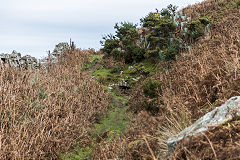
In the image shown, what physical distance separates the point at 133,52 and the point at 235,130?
1055 centimetres

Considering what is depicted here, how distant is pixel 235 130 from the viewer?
2.58m

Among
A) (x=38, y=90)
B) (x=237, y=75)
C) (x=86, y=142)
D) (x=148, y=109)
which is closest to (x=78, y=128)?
(x=86, y=142)

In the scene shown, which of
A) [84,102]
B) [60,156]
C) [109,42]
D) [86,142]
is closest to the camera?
[60,156]

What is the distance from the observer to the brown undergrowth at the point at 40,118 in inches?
176

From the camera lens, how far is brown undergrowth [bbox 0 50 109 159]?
446 cm

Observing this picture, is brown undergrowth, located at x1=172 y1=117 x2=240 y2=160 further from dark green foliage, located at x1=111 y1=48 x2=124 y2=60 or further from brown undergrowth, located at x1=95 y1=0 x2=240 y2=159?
dark green foliage, located at x1=111 y1=48 x2=124 y2=60

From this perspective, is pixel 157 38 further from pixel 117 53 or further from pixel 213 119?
pixel 213 119

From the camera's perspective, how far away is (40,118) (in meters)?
5.45

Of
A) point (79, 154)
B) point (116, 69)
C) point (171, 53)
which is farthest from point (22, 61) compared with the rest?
point (171, 53)

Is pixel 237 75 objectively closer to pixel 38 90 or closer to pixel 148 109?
pixel 148 109

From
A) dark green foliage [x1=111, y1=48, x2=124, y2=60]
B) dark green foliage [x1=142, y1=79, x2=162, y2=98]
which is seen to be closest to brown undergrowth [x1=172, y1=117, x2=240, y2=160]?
dark green foliage [x1=142, y1=79, x2=162, y2=98]

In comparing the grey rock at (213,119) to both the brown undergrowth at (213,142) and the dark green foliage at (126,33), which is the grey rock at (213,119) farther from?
the dark green foliage at (126,33)

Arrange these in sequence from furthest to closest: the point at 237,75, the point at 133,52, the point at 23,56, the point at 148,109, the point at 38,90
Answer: the point at 133,52
the point at 23,56
the point at 148,109
the point at 38,90
the point at 237,75

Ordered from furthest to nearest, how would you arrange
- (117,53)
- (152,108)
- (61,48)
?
(117,53) → (61,48) → (152,108)
